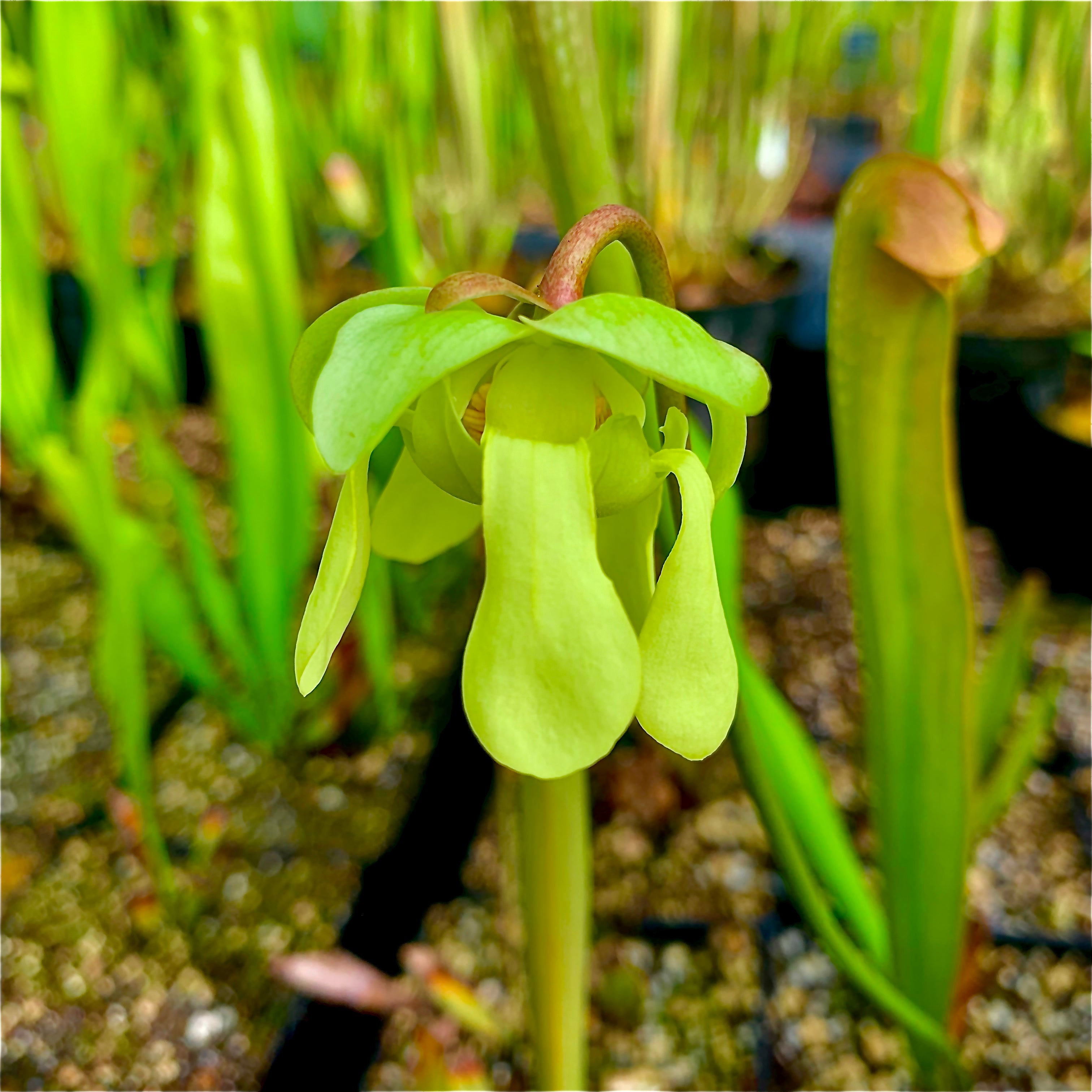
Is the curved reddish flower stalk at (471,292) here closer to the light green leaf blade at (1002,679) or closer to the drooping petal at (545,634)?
the drooping petal at (545,634)

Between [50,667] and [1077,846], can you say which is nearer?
[1077,846]

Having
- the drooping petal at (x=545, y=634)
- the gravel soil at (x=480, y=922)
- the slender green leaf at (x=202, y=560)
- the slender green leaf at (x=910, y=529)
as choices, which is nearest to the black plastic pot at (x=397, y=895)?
the gravel soil at (x=480, y=922)

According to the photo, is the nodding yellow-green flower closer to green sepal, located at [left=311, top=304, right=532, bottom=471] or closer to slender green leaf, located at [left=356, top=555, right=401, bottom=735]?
green sepal, located at [left=311, top=304, right=532, bottom=471]

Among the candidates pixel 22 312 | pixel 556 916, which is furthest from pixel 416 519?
pixel 22 312

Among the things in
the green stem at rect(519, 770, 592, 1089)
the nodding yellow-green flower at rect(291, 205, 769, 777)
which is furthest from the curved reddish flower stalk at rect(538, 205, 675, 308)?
the green stem at rect(519, 770, 592, 1089)

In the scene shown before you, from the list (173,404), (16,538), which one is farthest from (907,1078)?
(16,538)

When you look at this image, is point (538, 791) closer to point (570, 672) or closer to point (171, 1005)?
point (570, 672)
